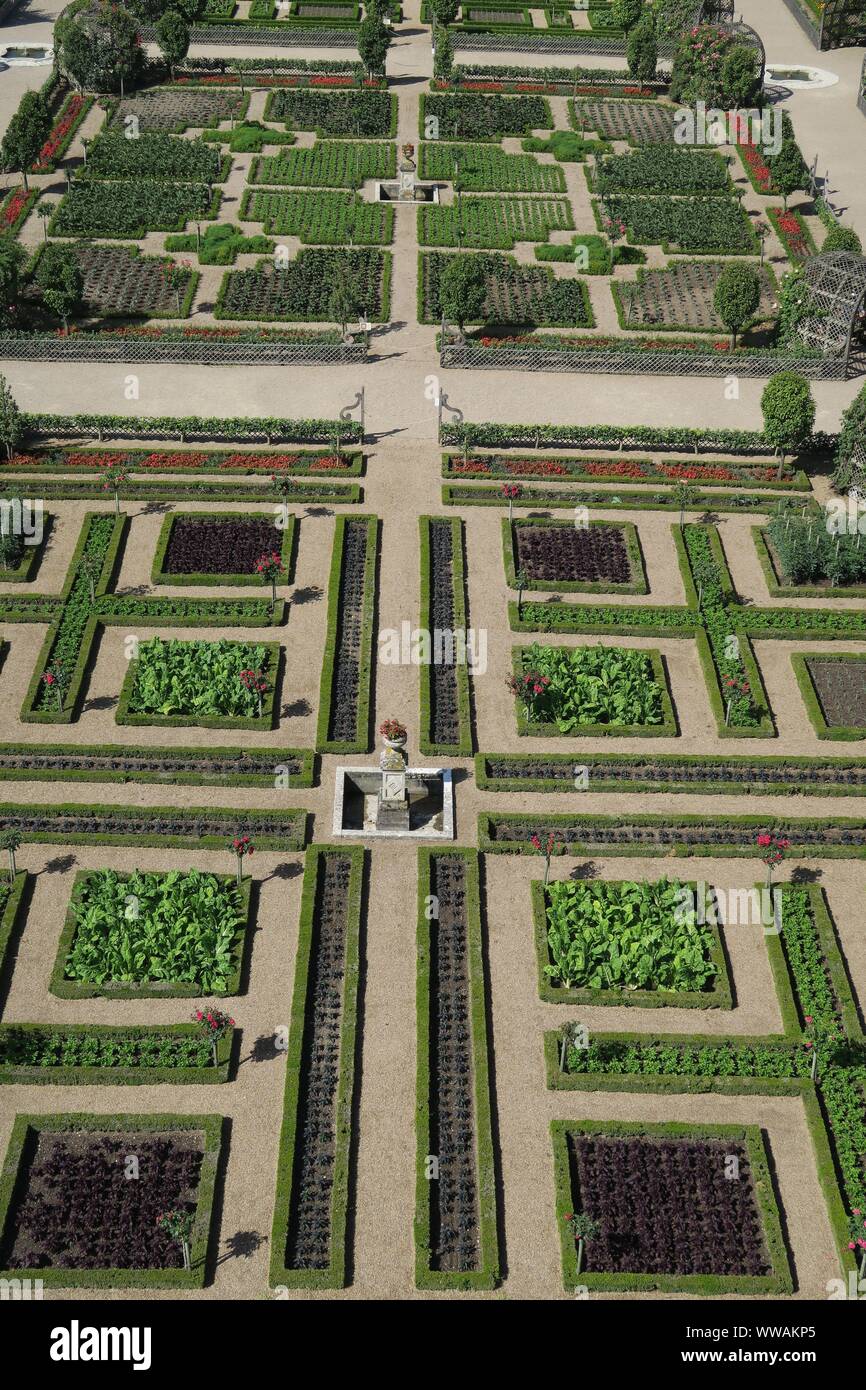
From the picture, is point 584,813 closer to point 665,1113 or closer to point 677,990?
point 677,990

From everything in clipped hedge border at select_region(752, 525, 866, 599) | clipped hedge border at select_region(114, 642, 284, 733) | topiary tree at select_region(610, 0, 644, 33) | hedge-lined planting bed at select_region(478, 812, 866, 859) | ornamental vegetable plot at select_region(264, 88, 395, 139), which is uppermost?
topiary tree at select_region(610, 0, 644, 33)

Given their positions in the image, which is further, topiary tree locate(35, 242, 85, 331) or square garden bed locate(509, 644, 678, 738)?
topiary tree locate(35, 242, 85, 331)

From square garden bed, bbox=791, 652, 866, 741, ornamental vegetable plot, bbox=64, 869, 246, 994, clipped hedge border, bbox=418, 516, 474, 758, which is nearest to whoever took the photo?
ornamental vegetable plot, bbox=64, 869, 246, 994

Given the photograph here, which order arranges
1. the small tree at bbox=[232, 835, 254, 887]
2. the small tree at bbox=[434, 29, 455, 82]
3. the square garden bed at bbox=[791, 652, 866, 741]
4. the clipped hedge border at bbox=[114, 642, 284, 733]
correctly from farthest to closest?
1. the small tree at bbox=[434, 29, 455, 82]
2. the square garden bed at bbox=[791, 652, 866, 741]
3. the clipped hedge border at bbox=[114, 642, 284, 733]
4. the small tree at bbox=[232, 835, 254, 887]

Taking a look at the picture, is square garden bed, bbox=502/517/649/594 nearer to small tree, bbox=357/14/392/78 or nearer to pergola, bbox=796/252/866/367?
pergola, bbox=796/252/866/367

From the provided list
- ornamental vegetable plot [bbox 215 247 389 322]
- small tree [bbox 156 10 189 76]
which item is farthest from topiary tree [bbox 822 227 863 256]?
small tree [bbox 156 10 189 76]

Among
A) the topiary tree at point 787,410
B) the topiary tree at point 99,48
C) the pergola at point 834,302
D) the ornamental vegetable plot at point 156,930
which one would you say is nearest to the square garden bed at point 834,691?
the topiary tree at point 787,410

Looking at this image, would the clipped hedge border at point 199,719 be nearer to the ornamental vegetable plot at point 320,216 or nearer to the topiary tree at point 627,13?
the ornamental vegetable plot at point 320,216

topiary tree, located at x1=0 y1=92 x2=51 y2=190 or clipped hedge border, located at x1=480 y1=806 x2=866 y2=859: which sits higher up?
topiary tree, located at x1=0 y1=92 x2=51 y2=190
